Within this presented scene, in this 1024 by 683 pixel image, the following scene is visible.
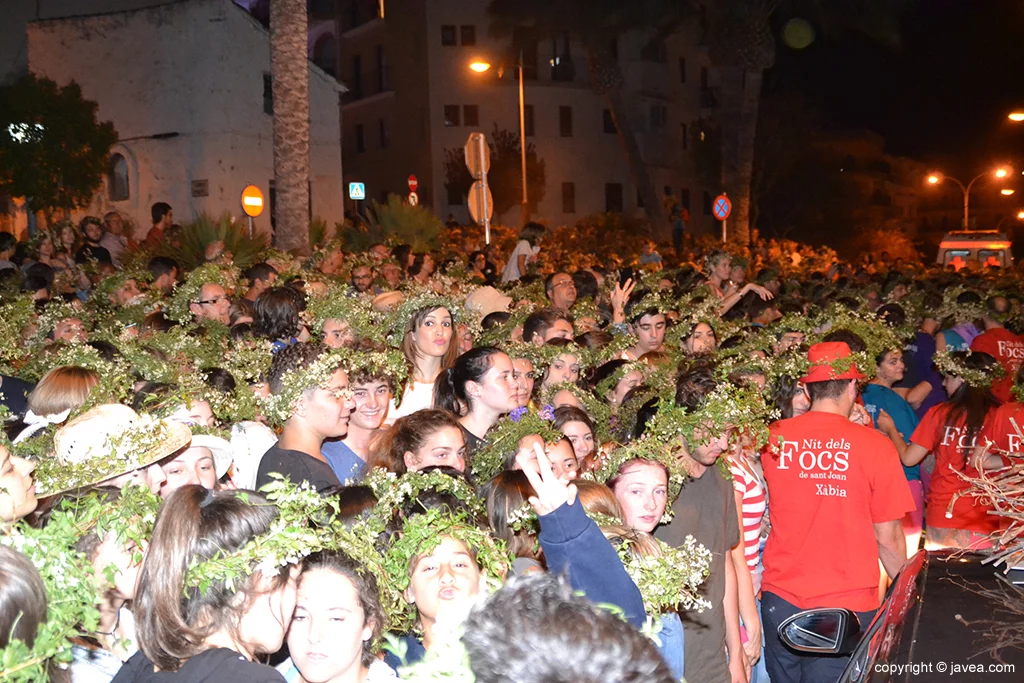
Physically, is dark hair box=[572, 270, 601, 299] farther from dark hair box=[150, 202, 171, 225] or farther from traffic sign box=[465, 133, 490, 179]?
dark hair box=[150, 202, 171, 225]

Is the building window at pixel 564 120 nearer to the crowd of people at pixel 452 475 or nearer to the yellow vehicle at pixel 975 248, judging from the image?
the yellow vehicle at pixel 975 248

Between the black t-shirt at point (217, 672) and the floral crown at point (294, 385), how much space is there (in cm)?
278

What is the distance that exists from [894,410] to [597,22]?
28.1 metres

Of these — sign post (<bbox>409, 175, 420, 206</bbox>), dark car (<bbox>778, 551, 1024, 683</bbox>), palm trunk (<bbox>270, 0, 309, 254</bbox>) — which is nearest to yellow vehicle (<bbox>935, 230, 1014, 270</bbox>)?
sign post (<bbox>409, 175, 420, 206</bbox>)

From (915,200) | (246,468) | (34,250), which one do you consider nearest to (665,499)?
(246,468)

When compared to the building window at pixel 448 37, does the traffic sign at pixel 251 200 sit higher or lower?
lower

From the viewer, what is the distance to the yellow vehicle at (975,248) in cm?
3219

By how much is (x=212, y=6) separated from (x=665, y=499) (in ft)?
107

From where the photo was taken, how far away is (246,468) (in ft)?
20.4

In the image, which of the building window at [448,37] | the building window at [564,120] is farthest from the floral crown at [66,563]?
the building window at [564,120]

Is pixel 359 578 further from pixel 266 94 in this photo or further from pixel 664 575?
pixel 266 94

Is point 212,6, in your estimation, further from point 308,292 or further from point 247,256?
point 308,292

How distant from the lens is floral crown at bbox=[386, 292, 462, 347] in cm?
782

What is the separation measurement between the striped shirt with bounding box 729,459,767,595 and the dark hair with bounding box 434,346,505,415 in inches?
61.3
